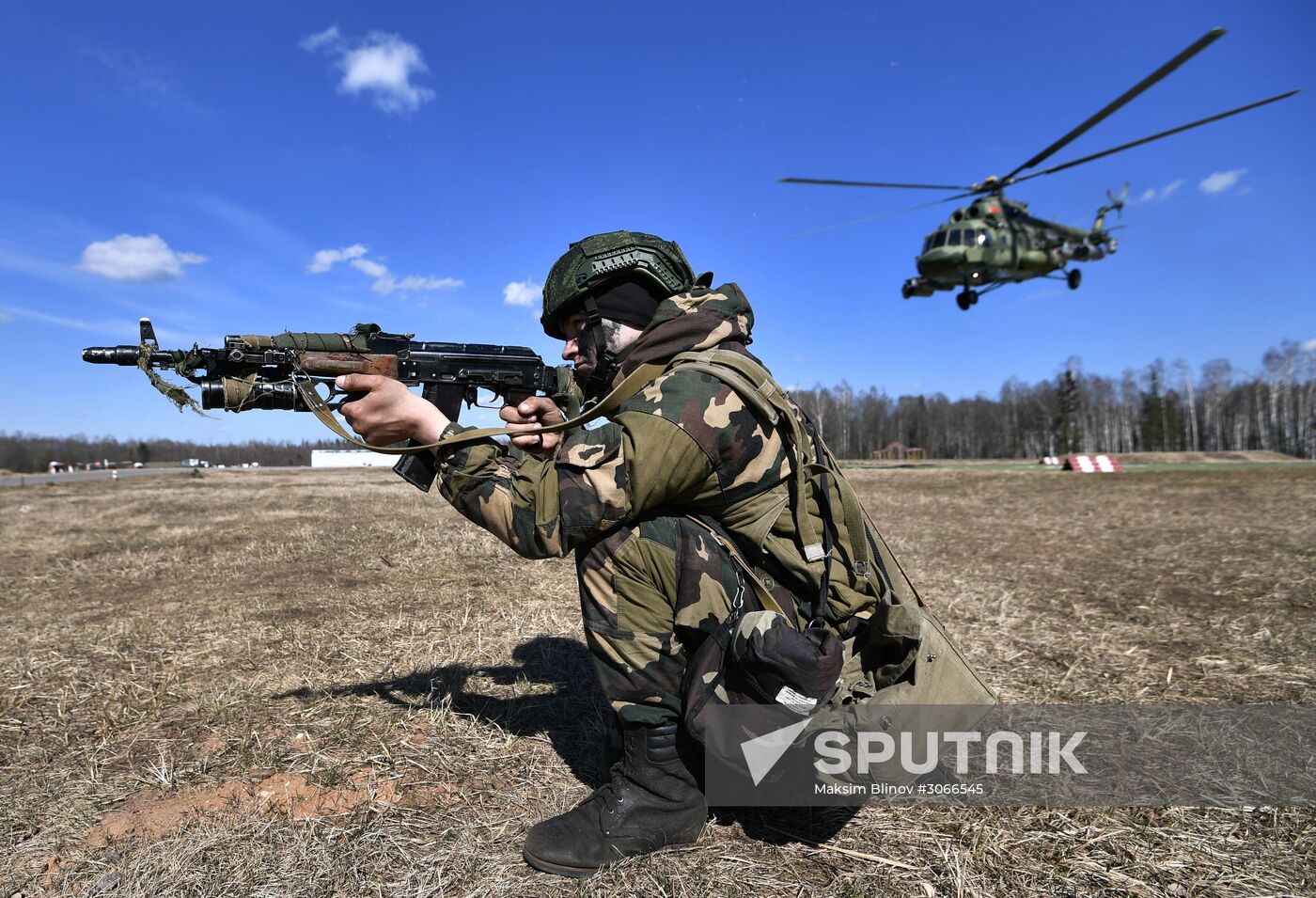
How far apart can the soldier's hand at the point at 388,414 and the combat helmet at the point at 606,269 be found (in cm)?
70

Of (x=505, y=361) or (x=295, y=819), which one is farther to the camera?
(x=505, y=361)

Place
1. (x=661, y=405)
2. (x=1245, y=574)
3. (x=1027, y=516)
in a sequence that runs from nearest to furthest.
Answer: (x=661, y=405)
(x=1245, y=574)
(x=1027, y=516)

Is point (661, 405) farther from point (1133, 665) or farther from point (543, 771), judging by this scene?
point (1133, 665)

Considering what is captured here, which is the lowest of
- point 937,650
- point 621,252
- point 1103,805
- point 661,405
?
point 1103,805

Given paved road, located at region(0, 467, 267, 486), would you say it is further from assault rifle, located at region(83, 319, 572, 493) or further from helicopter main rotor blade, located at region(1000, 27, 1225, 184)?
helicopter main rotor blade, located at region(1000, 27, 1225, 184)

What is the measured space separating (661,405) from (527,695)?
2.24 m

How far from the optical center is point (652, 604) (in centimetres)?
252

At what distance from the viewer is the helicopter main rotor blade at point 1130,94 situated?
10508 millimetres

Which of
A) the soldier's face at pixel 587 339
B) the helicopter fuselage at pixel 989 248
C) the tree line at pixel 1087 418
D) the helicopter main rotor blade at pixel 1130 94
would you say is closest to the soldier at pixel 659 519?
the soldier's face at pixel 587 339

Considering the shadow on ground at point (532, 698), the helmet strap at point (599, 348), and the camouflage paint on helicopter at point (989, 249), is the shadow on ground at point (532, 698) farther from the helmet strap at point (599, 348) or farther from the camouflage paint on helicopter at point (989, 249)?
the camouflage paint on helicopter at point (989, 249)

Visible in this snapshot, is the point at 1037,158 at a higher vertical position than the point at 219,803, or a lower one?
higher

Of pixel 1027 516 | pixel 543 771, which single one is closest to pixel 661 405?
pixel 543 771

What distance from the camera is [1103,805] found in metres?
2.73

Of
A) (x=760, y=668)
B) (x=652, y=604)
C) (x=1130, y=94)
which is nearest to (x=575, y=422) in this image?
(x=652, y=604)
